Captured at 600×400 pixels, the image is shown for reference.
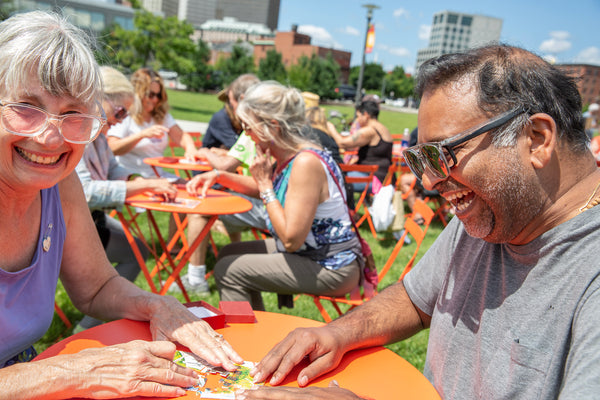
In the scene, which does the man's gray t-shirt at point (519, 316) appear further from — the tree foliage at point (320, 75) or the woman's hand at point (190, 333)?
the tree foliage at point (320, 75)

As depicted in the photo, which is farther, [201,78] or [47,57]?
[201,78]

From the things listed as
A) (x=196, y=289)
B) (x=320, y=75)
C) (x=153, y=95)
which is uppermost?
(x=320, y=75)

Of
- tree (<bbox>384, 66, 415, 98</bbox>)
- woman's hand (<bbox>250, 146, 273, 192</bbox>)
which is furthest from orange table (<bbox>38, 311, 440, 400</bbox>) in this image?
tree (<bbox>384, 66, 415, 98</bbox>)

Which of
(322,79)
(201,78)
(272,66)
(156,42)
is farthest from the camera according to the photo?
(322,79)

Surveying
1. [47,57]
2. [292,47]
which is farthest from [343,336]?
[292,47]

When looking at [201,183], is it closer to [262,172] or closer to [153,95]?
[262,172]

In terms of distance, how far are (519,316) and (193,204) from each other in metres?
2.51

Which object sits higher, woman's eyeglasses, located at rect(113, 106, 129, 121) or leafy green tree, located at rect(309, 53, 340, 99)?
leafy green tree, located at rect(309, 53, 340, 99)

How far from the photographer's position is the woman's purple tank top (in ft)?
5.03

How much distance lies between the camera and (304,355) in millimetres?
1502

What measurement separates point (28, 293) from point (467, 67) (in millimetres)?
1655

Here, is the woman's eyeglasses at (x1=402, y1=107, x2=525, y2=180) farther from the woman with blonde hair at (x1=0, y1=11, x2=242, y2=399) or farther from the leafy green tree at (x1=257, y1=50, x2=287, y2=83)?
the leafy green tree at (x1=257, y1=50, x2=287, y2=83)

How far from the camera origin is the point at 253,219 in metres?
4.57

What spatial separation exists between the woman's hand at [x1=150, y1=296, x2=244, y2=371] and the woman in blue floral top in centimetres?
132
